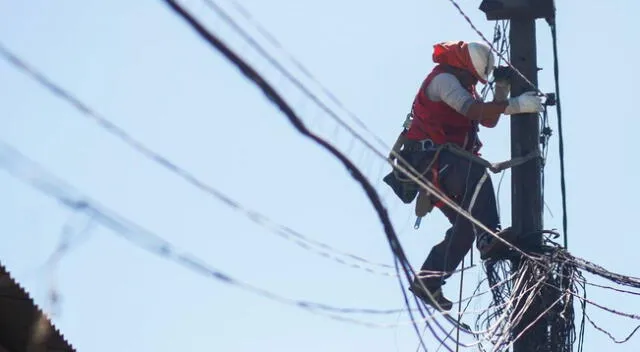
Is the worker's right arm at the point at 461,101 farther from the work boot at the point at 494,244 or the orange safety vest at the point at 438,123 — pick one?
the work boot at the point at 494,244

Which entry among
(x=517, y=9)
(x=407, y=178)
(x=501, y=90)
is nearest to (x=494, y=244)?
Result: (x=407, y=178)

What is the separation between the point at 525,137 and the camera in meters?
10.8

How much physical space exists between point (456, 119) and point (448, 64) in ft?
1.26

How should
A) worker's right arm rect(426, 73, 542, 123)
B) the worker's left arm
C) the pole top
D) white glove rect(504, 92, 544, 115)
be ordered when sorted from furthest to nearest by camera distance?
1. the pole top
2. the worker's left arm
3. white glove rect(504, 92, 544, 115)
4. worker's right arm rect(426, 73, 542, 123)

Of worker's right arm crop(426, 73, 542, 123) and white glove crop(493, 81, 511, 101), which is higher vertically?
white glove crop(493, 81, 511, 101)

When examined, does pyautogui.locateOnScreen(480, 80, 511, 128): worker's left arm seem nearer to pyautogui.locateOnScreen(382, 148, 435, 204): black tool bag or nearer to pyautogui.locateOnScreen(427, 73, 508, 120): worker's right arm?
pyautogui.locateOnScreen(427, 73, 508, 120): worker's right arm

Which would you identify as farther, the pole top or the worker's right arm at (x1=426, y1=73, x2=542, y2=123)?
the pole top

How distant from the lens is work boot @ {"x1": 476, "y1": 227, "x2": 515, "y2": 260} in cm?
1028

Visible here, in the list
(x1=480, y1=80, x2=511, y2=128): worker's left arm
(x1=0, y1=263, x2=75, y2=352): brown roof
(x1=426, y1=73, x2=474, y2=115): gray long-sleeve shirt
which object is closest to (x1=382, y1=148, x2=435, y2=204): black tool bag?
(x1=426, y1=73, x2=474, y2=115): gray long-sleeve shirt

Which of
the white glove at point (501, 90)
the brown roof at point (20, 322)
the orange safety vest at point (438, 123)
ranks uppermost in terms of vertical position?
the white glove at point (501, 90)

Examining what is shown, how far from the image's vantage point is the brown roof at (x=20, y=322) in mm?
6422

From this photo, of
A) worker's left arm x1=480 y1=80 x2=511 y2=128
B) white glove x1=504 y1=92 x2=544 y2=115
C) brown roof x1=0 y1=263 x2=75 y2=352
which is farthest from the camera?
worker's left arm x1=480 y1=80 x2=511 y2=128

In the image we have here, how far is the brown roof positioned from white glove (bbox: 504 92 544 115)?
487 centimetres

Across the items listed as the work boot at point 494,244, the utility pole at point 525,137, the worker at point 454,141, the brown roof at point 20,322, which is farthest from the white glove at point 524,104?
the brown roof at point 20,322
